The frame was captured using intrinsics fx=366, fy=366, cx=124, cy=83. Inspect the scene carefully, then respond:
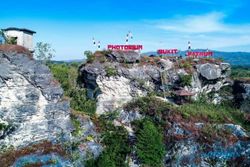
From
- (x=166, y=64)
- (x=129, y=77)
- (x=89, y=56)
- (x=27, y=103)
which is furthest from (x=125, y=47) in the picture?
(x=27, y=103)

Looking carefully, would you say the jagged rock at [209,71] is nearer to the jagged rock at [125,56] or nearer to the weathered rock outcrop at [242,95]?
the weathered rock outcrop at [242,95]

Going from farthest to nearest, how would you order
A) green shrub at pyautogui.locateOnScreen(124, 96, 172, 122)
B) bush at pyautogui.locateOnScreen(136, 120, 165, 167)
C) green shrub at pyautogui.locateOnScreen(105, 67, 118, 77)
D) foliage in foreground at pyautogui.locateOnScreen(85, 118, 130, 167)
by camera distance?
green shrub at pyautogui.locateOnScreen(105, 67, 118, 77)
green shrub at pyautogui.locateOnScreen(124, 96, 172, 122)
bush at pyautogui.locateOnScreen(136, 120, 165, 167)
foliage in foreground at pyautogui.locateOnScreen(85, 118, 130, 167)

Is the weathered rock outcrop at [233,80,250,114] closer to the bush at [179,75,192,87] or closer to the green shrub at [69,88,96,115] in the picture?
the bush at [179,75,192,87]

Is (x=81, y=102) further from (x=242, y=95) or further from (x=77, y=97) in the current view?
(x=242, y=95)

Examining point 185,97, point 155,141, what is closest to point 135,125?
point 155,141

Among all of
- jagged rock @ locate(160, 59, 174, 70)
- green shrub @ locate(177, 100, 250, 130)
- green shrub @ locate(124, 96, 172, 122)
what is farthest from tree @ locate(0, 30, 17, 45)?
jagged rock @ locate(160, 59, 174, 70)

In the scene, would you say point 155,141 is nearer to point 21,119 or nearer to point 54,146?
point 54,146
